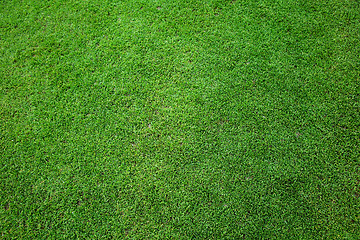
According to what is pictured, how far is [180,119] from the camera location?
10.2 ft

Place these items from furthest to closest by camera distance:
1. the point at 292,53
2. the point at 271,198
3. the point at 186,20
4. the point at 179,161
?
the point at 186,20 < the point at 292,53 < the point at 179,161 < the point at 271,198

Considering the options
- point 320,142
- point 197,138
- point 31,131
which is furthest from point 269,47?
point 31,131

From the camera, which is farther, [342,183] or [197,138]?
[197,138]

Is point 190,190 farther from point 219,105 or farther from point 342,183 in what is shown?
point 342,183

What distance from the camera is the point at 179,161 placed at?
2.91 m

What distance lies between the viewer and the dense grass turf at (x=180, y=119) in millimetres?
2693

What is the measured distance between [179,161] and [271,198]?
1.24m

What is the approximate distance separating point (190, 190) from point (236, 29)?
8.76 feet

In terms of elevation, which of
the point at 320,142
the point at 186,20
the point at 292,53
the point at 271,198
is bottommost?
the point at 271,198

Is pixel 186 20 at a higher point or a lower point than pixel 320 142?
higher

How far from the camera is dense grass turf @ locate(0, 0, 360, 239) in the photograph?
269cm

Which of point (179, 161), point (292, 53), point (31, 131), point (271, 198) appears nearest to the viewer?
point (271, 198)

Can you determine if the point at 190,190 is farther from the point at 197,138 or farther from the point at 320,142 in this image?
the point at 320,142

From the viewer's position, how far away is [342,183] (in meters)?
2.79
